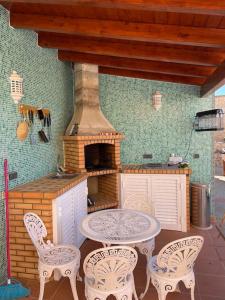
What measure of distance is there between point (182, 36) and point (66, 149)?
8.78ft

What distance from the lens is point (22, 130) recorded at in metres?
3.08

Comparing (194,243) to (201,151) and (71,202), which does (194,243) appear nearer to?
(71,202)

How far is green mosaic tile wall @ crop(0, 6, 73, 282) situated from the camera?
110 inches

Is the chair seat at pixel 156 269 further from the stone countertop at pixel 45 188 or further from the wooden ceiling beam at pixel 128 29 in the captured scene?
the wooden ceiling beam at pixel 128 29

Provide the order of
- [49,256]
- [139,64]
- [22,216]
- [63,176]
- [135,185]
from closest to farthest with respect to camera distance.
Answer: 1. [49,256]
2. [22,216]
3. [63,176]
4. [139,64]
5. [135,185]

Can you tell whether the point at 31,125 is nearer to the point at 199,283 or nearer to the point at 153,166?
the point at 153,166

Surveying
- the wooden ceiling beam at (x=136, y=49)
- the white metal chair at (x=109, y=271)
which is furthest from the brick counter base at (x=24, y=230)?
the wooden ceiling beam at (x=136, y=49)

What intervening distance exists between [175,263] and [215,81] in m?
Result: 2.50

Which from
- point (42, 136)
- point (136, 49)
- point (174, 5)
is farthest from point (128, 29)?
point (42, 136)

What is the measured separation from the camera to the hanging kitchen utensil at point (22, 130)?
3031mm

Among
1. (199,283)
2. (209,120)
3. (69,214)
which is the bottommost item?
(199,283)

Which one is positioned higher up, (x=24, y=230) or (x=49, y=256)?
(x=24, y=230)

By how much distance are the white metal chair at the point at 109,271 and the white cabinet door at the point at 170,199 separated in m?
2.29

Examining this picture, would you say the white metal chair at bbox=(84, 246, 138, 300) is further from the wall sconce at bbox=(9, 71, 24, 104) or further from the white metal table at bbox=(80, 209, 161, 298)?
the wall sconce at bbox=(9, 71, 24, 104)
